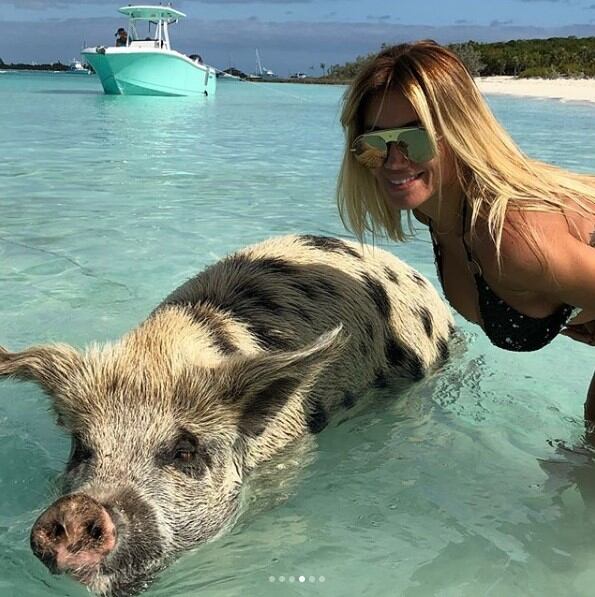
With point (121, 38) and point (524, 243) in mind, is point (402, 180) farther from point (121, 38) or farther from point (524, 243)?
point (121, 38)

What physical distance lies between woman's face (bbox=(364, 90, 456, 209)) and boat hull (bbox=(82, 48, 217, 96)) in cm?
3887

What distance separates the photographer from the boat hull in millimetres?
40656

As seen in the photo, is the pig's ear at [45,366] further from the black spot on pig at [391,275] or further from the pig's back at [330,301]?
the black spot on pig at [391,275]

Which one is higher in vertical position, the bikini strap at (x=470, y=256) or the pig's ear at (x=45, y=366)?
the bikini strap at (x=470, y=256)

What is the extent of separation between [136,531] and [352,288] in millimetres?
2249

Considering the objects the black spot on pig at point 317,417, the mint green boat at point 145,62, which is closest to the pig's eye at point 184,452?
the black spot on pig at point 317,417

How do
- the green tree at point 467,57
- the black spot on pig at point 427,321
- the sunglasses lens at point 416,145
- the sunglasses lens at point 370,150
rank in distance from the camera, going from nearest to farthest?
the sunglasses lens at point 416,145, the sunglasses lens at point 370,150, the green tree at point 467,57, the black spot on pig at point 427,321

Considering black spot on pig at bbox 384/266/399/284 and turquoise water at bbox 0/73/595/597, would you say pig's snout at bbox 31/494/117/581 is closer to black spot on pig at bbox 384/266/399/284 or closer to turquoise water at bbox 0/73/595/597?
turquoise water at bbox 0/73/595/597

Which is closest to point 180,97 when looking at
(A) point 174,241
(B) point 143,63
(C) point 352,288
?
(B) point 143,63

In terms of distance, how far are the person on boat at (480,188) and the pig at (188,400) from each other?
81 centimetres

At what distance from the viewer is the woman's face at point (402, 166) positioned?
374 centimetres

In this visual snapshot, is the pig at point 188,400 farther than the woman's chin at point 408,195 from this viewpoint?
No

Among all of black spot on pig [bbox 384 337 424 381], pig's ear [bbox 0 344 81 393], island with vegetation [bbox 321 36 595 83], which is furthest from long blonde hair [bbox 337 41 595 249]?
island with vegetation [bbox 321 36 595 83]

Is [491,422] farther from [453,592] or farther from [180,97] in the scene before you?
[180,97]
